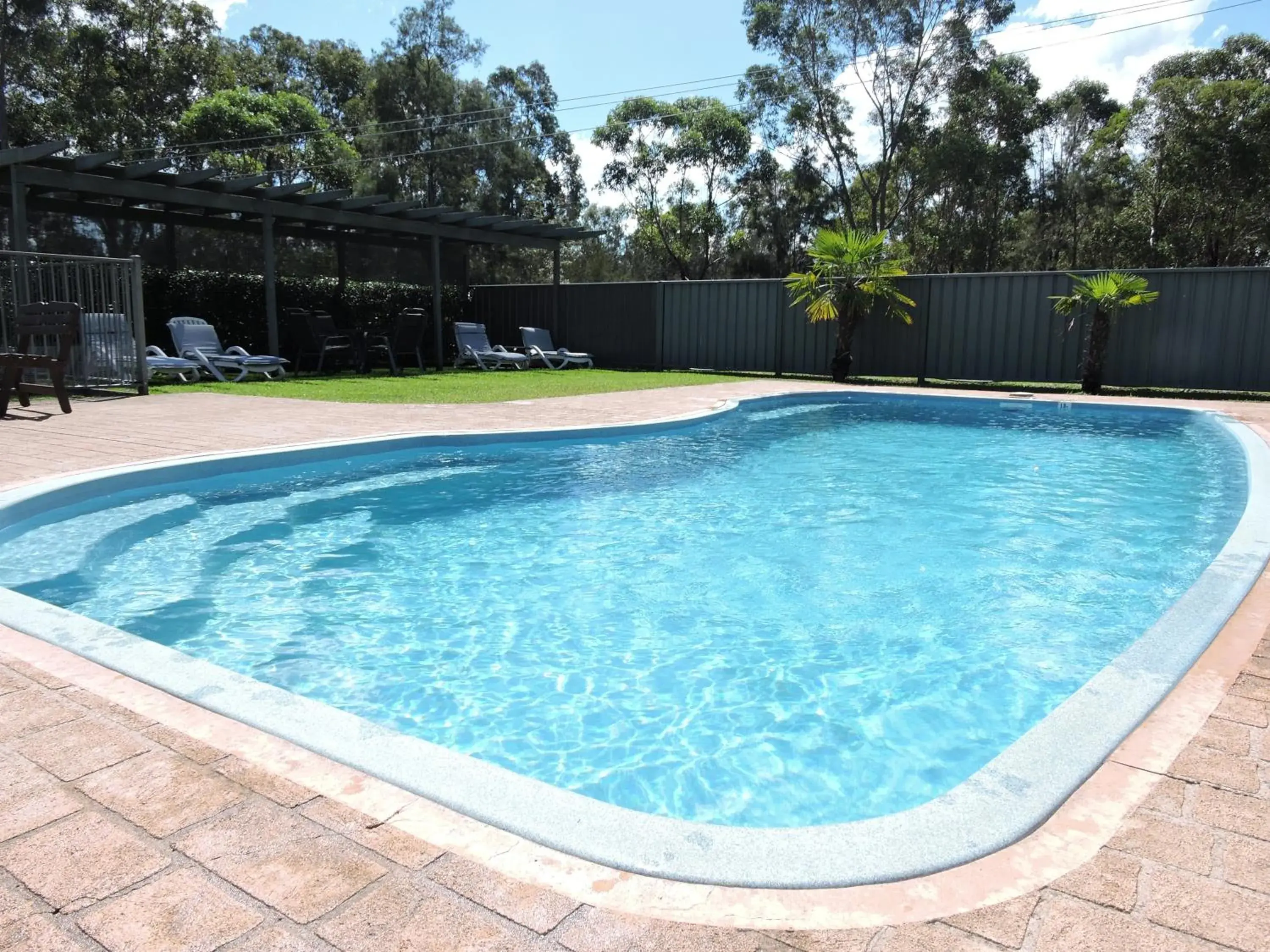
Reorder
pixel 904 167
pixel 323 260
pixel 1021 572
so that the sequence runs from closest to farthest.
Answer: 1. pixel 1021 572
2. pixel 323 260
3. pixel 904 167

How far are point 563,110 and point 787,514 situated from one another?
29.8 m

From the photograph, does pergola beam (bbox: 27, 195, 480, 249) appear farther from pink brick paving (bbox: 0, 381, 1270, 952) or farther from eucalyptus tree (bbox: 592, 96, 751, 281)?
pink brick paving (bbox: 0, 381, 1270, 952)

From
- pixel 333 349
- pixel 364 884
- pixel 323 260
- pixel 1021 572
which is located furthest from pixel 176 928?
pixel 323 260

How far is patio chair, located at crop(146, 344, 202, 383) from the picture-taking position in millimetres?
11250

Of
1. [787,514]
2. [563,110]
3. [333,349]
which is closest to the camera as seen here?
[787,514]

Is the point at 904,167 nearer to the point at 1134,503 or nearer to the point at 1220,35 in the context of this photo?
the point at 1220,35

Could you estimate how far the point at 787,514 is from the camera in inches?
209

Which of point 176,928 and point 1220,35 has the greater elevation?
point 1220,35

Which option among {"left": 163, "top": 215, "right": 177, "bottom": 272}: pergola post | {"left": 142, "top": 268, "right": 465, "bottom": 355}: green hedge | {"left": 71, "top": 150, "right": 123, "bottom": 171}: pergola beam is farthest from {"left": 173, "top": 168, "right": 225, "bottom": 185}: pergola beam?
{"left": 163, "top": 215, "right": 177, "bottom": 272}: pergola post

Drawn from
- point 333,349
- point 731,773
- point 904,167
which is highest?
point 904,167

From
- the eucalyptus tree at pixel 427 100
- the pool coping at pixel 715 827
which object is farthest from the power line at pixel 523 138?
the pool coping at pixel 715 827

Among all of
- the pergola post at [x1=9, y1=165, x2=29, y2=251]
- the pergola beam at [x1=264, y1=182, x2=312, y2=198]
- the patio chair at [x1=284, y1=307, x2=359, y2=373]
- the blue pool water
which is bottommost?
the blue pool water

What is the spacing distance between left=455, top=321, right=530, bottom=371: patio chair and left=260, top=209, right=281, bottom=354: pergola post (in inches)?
143

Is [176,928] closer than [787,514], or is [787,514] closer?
[176,928]
